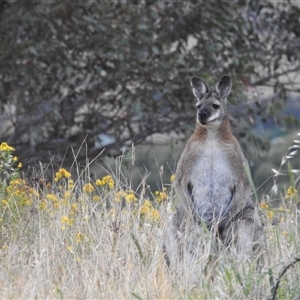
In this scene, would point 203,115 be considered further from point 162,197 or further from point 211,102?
point 162,197

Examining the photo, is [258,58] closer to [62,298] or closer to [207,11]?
[207,11]

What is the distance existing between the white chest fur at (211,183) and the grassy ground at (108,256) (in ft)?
0.97

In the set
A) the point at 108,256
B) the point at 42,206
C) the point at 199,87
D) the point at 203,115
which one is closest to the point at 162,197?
the point at 203,115

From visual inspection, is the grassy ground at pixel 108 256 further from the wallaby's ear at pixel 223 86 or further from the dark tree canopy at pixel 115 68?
the dark tree canopy at pixel 115 68

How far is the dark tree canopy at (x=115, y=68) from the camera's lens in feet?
43.3

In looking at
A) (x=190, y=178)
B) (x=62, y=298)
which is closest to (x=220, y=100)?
(x=190, y=178)

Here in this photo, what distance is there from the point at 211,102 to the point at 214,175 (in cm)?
55

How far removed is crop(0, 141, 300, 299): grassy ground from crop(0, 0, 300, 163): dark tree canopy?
5.09 meters

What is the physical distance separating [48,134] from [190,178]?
606cm

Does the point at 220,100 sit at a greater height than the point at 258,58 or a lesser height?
greater

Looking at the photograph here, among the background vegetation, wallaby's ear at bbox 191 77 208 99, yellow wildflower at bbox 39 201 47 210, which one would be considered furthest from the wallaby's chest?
the background vegetation

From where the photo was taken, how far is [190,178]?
7.98 m

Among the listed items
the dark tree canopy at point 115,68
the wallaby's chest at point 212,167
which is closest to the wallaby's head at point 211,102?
the wallaby's chest at point 212,167

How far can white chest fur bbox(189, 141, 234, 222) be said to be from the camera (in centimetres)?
795
